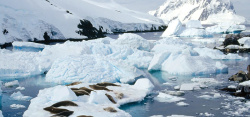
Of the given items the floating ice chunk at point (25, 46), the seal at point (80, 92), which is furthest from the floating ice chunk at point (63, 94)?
the floating ice chunk at point (25, 46)

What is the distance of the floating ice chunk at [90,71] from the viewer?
12.7 meters

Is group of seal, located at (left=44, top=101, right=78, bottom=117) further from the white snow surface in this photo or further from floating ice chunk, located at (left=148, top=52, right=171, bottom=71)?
floating ice chunk, located at (left=148, top=52, right=171, bottom=71)

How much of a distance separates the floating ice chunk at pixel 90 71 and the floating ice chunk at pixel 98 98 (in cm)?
346

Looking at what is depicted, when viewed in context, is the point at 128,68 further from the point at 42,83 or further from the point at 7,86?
the point at 7,86

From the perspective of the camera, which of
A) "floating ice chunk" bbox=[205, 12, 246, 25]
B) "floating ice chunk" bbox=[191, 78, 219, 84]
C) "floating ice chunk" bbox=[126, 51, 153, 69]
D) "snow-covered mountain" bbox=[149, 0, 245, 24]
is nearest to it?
"floating ice chunk" bbox=[191, 78, 219, 84]

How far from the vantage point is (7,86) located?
12.4 meters

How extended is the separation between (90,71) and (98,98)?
421 centimetres

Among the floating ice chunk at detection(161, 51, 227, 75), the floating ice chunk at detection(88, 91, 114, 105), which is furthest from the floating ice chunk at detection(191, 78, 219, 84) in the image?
the floating ice chunk at detection(88, 91, 114, 105)

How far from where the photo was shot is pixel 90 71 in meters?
13.0

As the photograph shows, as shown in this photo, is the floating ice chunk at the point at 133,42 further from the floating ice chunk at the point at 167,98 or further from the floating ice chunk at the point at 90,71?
the floating ice chunk at the point at 167,98

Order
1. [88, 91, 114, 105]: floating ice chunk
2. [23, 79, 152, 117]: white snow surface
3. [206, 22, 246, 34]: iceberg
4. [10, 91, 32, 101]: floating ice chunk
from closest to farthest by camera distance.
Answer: [23, 79, 152, 117]: white snow surface, [88, 91, 114, 105]: floating ice chunk, [10, 91, 32, 101]: floating ice chunk, [206, 22, 246, 34]: iceberg

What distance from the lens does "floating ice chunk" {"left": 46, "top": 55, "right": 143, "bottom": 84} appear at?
12.7m

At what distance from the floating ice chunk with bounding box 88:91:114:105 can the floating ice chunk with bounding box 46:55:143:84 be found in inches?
136

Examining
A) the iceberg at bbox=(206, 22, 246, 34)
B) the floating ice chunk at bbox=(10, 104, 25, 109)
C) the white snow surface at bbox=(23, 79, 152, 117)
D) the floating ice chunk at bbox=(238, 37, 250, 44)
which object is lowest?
the floating ice chunk at bbox=(10, 104, 25, 109)
